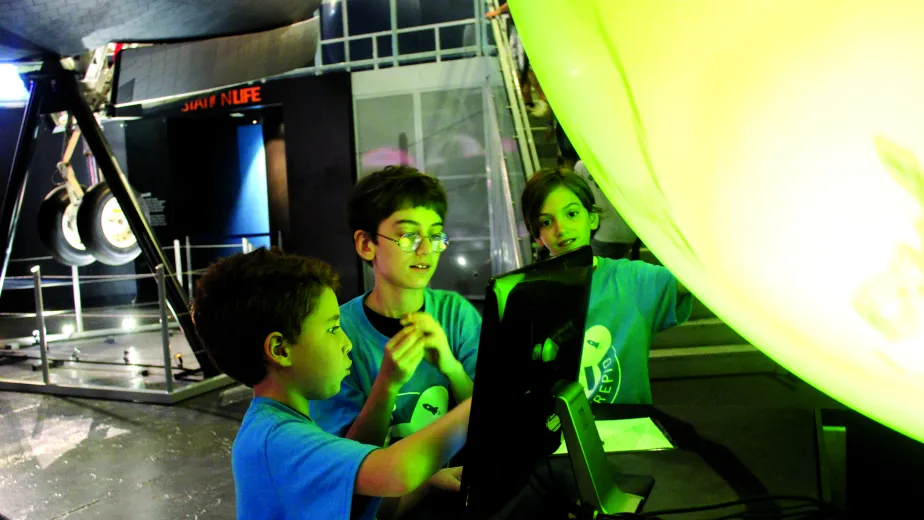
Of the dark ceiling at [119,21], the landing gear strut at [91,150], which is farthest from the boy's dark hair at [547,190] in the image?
the landing gear strut at [91,150]

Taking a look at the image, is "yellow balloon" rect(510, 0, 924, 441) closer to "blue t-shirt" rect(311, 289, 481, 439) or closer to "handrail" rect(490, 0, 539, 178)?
"blue t-shirt" rect(311, 289, 481, 439)

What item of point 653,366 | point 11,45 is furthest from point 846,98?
point 11,45

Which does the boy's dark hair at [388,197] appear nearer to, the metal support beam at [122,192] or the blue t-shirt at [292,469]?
the blue t-shirt at [292,469]

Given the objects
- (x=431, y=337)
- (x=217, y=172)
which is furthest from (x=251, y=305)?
(x=217, y=172)

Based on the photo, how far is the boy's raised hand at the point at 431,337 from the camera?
3.99 ft

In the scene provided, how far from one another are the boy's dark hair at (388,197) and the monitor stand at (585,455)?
0.62 m

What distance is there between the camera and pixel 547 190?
197 centimetres

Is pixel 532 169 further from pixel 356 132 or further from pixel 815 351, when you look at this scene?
pixel 356 132

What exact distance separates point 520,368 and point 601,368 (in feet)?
3.37

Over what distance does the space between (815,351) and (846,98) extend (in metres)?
0.19

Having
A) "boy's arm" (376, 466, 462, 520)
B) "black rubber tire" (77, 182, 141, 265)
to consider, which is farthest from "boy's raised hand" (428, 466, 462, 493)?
"black rubber tire" (77, 182, 141, 265)

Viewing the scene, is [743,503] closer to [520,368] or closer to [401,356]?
[520,368]

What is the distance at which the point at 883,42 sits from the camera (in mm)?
455

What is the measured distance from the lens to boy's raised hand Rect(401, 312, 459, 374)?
1.22 m
